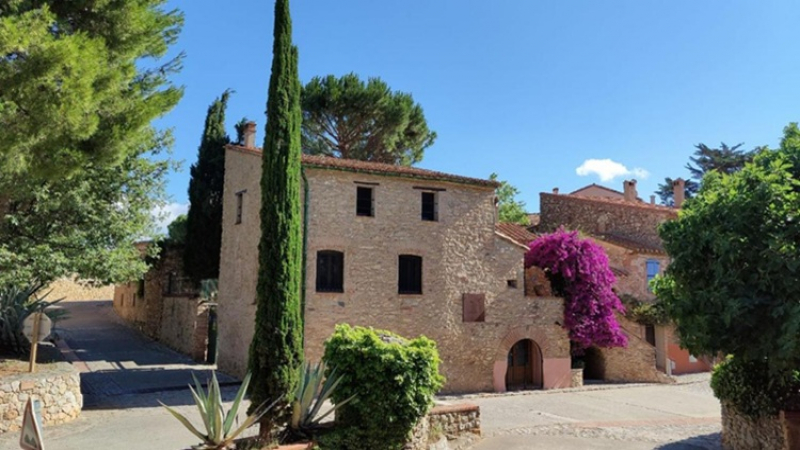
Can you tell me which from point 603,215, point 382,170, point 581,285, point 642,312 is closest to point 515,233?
point 581,285

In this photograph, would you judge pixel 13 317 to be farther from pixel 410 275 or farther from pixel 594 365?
pixel 594 365

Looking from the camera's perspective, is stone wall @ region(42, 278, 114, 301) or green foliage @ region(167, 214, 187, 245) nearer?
green foliage @ region(167, 214, 187, 245)

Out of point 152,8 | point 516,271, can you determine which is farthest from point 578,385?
point 152,8

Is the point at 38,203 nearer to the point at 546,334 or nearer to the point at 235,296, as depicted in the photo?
the point at 235,296

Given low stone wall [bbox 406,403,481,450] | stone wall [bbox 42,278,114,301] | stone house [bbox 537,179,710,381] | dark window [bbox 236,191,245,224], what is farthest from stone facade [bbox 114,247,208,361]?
stone house [bbox 537,179,710,381]

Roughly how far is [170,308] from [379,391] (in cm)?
1889

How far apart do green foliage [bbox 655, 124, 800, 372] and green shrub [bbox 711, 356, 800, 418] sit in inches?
49.8

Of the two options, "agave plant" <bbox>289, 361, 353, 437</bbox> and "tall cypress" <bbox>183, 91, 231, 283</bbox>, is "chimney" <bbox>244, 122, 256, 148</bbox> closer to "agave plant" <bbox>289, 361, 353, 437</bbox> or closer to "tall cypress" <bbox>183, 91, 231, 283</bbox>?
"tall cypress" <bbox>183, 91, 231, 283</bbox>

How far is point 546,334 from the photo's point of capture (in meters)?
18.7

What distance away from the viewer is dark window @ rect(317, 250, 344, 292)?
15.9 meters

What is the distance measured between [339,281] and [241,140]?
12.7m

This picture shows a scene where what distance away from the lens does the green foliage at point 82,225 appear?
12078mm

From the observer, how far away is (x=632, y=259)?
77.8 feet

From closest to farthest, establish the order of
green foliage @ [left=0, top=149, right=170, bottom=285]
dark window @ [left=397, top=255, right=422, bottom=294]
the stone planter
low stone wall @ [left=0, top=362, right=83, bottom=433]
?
low stone wall @ [left=0, top=362, right=83, bottom=433] → green foliage @ [left=0, top=149, right=170, bottom=285] → dark window @ [left=397, top=255, right=422, bottom=294] → the stone planter
